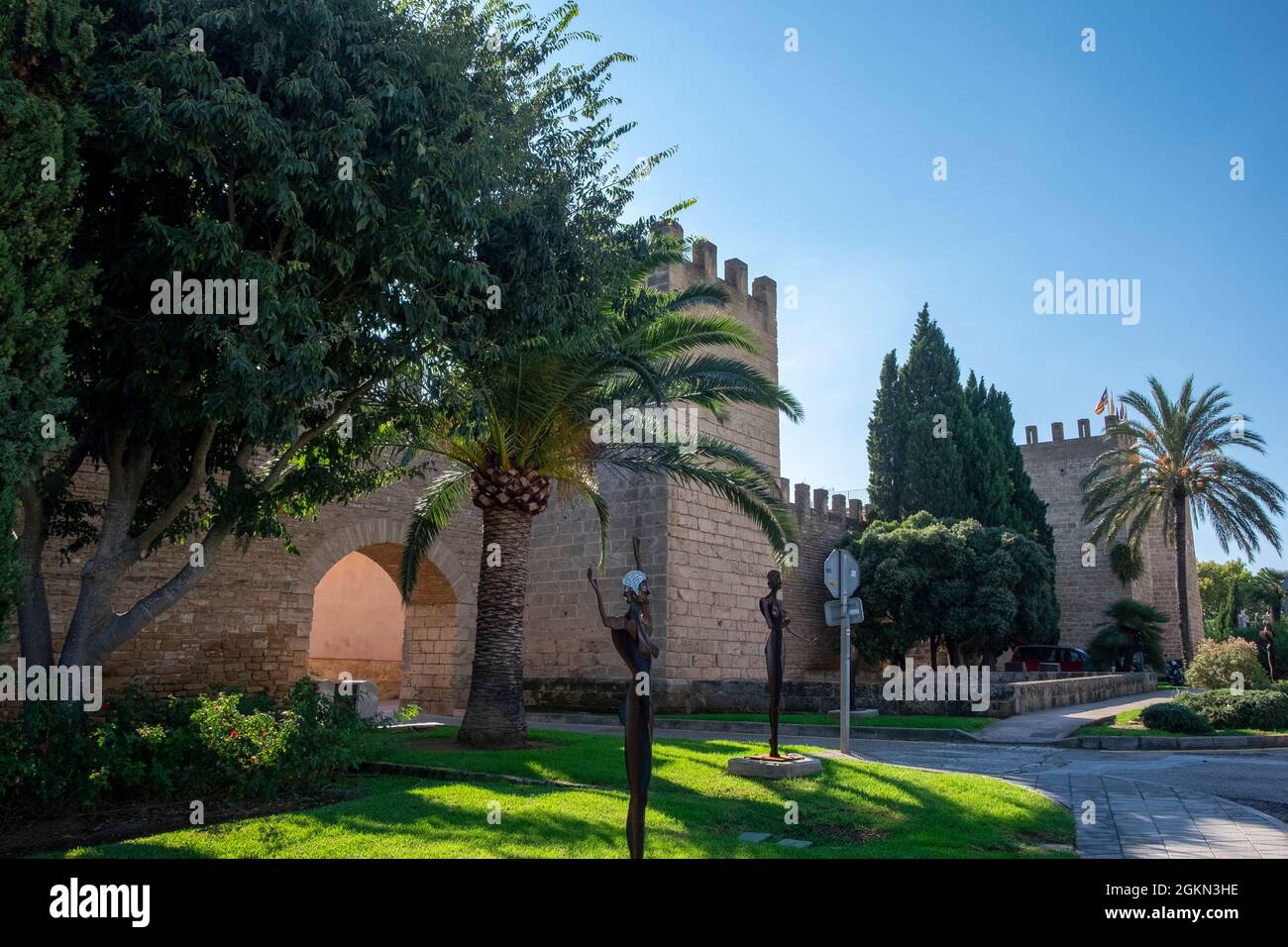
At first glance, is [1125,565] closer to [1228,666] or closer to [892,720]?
[1228,666]

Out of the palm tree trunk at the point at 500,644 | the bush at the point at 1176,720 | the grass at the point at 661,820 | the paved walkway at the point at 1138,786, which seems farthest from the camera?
the bush at the point at 1176,720

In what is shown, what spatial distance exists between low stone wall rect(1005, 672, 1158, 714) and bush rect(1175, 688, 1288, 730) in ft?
8.51

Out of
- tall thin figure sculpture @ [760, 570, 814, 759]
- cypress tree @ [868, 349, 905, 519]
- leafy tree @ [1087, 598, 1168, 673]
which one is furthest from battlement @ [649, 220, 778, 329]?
leafy tree @ [1087, 598, 1168, 673]

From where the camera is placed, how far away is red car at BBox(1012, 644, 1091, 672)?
28.7 metres

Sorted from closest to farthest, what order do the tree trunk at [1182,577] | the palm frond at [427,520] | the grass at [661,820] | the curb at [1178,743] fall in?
the grass at [661,820]
the curb at [1178,743]
the palm frond at [427,520]
the tree trunk at [1182,577]

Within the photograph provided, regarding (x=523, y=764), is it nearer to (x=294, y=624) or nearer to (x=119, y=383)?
(x=119, y=383)

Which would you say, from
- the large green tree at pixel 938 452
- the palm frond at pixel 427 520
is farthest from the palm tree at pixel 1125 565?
the palm frond at pixel 427 520

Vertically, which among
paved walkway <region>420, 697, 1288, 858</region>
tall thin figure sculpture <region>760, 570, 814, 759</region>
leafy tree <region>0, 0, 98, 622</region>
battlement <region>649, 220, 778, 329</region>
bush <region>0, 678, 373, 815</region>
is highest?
battlement <region>649, 220, 778, 329</region>

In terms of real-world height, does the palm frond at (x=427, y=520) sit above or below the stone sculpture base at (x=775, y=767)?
above

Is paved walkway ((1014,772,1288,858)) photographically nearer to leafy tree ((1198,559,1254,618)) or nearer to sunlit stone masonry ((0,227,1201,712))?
sunlit stone masonry ((0,227,1201,712))

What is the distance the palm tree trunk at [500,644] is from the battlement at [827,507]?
46.7 feet

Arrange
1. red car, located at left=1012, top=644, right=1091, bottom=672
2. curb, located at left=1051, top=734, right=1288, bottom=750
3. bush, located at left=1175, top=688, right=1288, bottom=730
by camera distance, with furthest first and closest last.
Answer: red car, located at left=1012, top=644, right=1091, bottom=672 → bush, located at left=1175, top=688, right=1288, bottom=730 → curb, located at left=1051, top=734, right=1288, bottom=750

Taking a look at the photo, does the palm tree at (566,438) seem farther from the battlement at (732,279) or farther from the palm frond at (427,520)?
the battlement at (732,279)

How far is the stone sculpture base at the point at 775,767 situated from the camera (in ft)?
29.2
